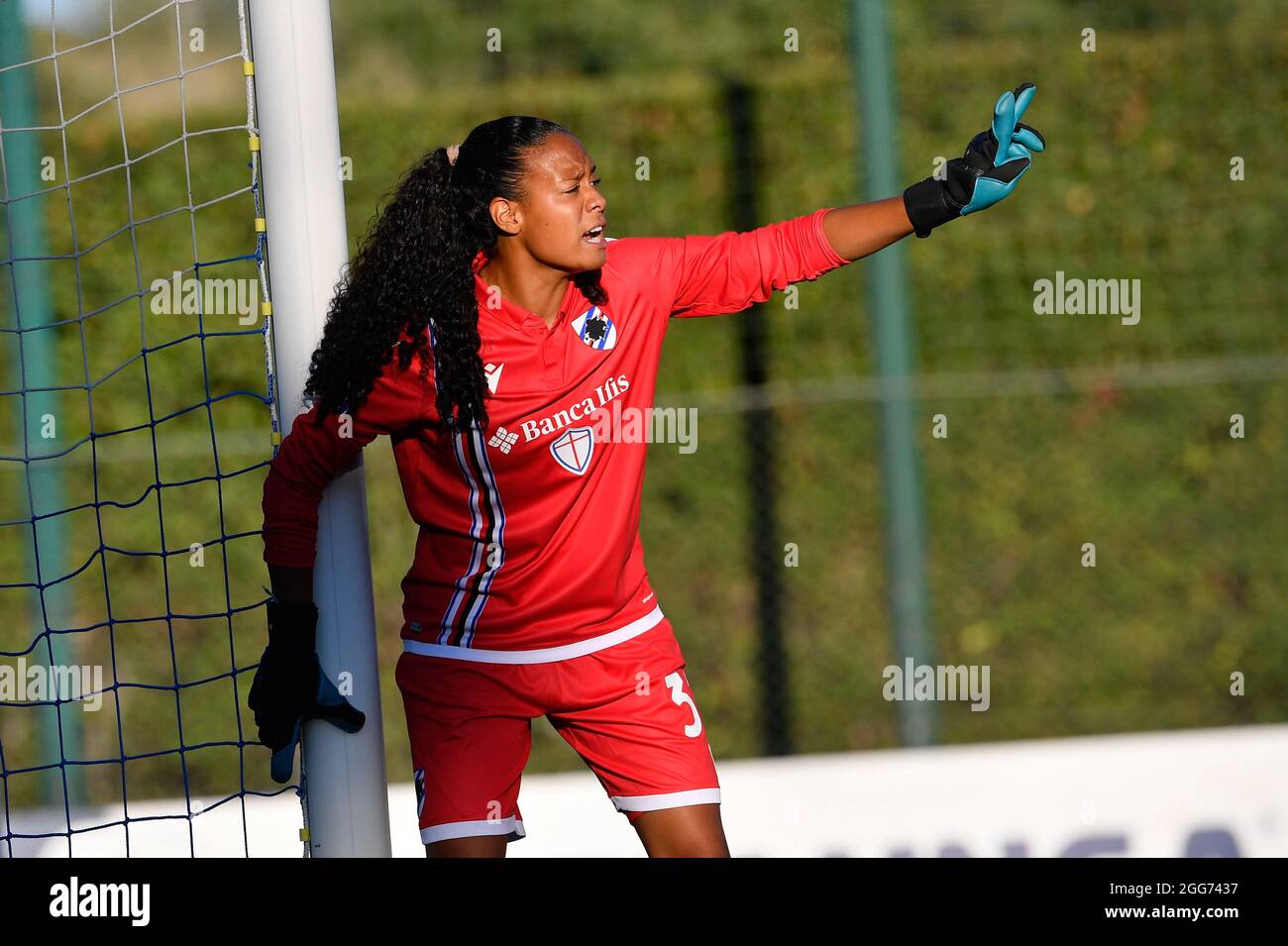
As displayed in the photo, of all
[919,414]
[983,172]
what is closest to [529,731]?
[983,172]

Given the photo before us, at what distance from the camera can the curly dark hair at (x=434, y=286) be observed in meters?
2.58

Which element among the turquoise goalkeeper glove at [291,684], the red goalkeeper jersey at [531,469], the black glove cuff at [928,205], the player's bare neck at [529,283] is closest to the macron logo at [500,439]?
the red goalkeeper jersey at [531,469]

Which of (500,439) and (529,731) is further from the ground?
(500,439)

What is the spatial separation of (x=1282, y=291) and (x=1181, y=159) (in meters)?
0.68

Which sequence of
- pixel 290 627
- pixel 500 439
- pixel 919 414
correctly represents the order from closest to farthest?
pixel 500 439 → pixel 290 627 → pixel 919 414

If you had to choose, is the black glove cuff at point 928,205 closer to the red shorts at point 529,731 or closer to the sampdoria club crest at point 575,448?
the sampdoria club crest at point 575,448

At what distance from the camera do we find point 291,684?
8.73 ft

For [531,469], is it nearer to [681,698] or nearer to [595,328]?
[595,328]

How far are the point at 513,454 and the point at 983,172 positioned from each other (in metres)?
0.99

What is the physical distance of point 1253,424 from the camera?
5.71m

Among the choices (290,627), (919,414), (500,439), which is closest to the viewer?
(500,439)

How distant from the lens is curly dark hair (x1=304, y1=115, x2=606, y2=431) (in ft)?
8.46

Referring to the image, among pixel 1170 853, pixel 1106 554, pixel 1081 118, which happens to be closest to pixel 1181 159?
pixel 1081 118

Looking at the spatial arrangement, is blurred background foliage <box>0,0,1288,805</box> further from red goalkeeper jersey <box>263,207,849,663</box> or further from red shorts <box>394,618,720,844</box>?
red shorts <box>394,618,720,844</box>
